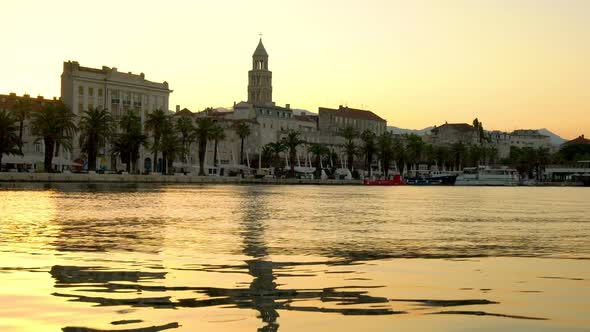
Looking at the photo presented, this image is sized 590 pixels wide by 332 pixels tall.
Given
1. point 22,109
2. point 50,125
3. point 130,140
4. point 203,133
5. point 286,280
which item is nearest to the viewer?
point 286,280

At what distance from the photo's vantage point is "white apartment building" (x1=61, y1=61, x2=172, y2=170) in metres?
145

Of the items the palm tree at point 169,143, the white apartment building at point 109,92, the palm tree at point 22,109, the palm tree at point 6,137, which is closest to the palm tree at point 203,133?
the palm tree at point 169,143

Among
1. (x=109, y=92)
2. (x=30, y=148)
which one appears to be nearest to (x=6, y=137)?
(x=30, y=148)

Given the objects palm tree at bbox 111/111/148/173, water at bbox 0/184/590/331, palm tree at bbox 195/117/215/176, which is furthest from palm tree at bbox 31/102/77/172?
water at bbox 0/184/590/331

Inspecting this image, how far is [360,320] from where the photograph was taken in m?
10.3

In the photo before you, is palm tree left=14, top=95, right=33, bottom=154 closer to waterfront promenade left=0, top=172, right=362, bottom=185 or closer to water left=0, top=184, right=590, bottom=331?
waterfront promenade left=0, top=172, right=362, bottom=185

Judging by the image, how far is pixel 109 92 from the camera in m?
151

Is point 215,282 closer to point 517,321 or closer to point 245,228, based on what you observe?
point 517,321

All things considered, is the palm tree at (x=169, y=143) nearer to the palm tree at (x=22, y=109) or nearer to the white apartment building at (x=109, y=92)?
the white apartment building at (x=109, y=92)

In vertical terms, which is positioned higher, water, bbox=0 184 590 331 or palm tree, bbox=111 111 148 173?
palm tree, bbox=111 111 148 173

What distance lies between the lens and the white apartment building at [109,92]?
14525cm

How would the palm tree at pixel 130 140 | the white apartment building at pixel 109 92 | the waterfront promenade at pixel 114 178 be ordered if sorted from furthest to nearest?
the white apartment building at pixel 109 92
the palm tree at pixel 130 140
the waterfront promenade at pixel 114 178

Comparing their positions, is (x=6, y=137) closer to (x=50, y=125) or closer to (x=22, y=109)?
(x=50, y=125)

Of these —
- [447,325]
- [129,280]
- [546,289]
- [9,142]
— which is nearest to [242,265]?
[129,280]
